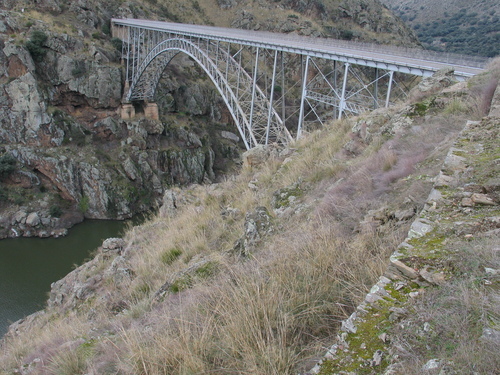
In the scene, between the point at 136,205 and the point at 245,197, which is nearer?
the point at 245,197

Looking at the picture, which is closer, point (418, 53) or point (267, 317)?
point (267, 317)

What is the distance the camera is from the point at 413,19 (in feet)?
361

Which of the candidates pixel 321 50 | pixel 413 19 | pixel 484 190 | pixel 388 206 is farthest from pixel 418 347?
pixel 413 19

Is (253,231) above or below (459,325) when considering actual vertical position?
below

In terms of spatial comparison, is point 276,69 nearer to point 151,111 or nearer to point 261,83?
point 261,83

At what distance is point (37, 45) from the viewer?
3038cm

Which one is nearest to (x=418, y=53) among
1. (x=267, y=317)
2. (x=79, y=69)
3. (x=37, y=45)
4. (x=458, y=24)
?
(x=267, y=317)

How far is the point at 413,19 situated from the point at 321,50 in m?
119

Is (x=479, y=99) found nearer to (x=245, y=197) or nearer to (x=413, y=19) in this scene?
(x=245, y=197)

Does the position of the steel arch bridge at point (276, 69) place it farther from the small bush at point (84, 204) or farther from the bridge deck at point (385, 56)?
the small bush at point (84, 204)

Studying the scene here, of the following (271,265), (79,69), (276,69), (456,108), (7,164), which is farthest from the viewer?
(79,69)

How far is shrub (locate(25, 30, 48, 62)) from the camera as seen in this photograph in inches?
1182

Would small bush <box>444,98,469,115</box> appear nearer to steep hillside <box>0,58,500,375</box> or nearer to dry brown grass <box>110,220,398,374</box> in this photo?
steep hillside <box>0,58,500,375</box>

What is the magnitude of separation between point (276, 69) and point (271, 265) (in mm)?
21232
